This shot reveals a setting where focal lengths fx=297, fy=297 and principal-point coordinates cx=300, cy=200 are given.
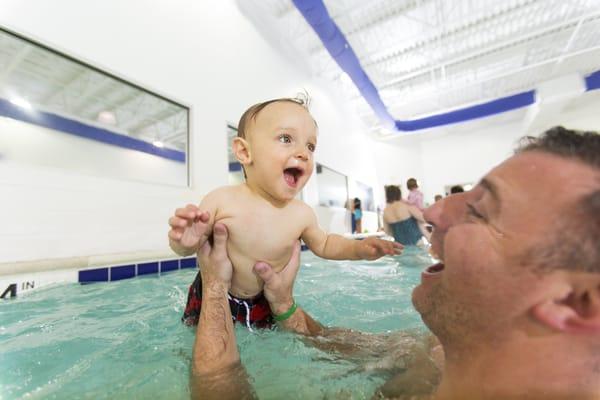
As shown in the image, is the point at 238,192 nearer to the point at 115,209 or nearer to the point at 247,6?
the point at 115,209

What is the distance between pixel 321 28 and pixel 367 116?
6895 millimetres

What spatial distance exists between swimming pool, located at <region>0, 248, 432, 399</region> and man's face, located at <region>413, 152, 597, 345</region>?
14.6 inches

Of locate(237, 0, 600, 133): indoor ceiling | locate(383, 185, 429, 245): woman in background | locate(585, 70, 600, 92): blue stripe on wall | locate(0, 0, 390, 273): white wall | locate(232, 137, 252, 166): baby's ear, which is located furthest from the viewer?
locate(585, 70, 600, 92): blue stripe on wall

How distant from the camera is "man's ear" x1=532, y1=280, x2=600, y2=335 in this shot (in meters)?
0.50

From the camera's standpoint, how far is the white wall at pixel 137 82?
7.91ft

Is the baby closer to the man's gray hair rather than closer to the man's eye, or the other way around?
the man's eye

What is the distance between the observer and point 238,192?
1474 millimetres

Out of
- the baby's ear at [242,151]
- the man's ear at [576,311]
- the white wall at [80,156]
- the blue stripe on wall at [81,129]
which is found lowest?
the man's ear at [576,311]

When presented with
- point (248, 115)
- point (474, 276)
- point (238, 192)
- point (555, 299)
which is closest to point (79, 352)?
point (238, 192)

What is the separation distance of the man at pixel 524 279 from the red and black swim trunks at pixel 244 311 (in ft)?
2.87

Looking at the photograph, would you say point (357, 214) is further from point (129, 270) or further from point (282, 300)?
point (282, 300)

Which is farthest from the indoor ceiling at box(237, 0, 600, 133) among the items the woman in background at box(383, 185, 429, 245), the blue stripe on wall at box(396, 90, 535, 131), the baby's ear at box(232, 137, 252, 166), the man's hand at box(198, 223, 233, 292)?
the man's hand at box(198, 223, 233, 292)

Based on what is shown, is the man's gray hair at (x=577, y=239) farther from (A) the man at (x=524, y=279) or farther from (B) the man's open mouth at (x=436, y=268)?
(B) the man's open mouth at (x=436, y=268)

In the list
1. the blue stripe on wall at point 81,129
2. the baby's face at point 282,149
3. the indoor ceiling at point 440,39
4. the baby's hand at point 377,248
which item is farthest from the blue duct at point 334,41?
the baby's hand at point 377,248
